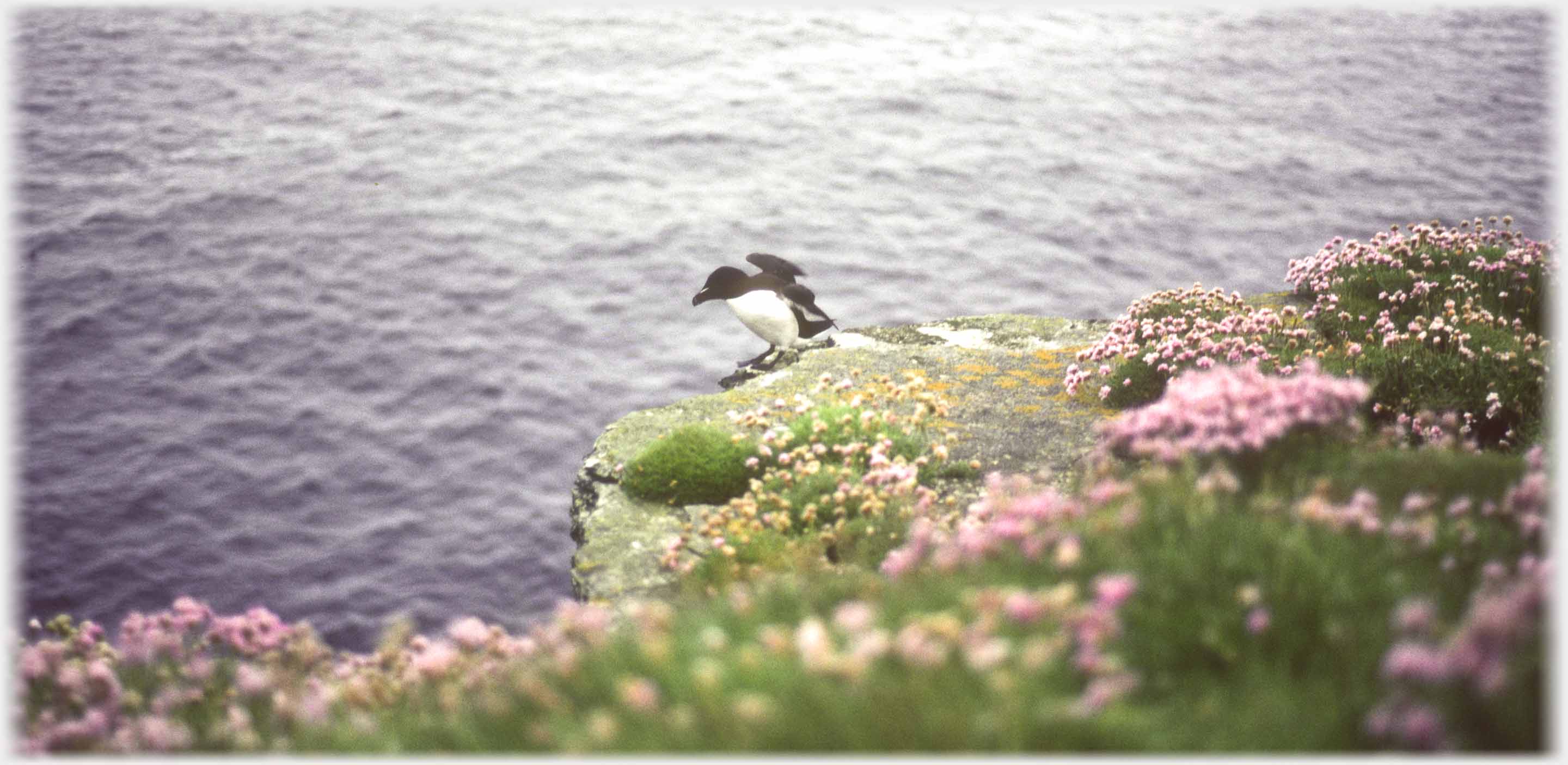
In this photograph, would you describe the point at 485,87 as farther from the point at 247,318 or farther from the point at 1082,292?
the point at 1082,292

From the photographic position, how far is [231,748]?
4340 millimetres

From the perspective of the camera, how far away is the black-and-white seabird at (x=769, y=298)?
34.6 feet

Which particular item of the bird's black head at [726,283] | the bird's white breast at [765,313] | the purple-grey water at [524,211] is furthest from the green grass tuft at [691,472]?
the purple-grey water at [524,211]

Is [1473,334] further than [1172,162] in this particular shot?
No

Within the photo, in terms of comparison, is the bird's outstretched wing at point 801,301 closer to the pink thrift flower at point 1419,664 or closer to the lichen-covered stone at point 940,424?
the lichen-covered stone at point 940,424

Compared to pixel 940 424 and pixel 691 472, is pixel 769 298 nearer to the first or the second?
pixel 940 424

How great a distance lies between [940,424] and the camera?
8.94 meters

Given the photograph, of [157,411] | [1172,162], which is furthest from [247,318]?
[1172,162]

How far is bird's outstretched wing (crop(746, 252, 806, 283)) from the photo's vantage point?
35.7 ft

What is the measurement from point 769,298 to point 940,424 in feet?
7.87

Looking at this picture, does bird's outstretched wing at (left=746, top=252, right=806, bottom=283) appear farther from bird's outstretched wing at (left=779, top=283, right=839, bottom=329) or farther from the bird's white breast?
the bird's white breast

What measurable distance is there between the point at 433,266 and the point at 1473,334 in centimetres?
1388

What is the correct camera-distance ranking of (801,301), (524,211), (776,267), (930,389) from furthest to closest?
1. (524,211)
2. (776,267)
3. (801,301)
4. (930,389)

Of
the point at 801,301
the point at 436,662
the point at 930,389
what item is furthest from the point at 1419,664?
the point at 801,301
